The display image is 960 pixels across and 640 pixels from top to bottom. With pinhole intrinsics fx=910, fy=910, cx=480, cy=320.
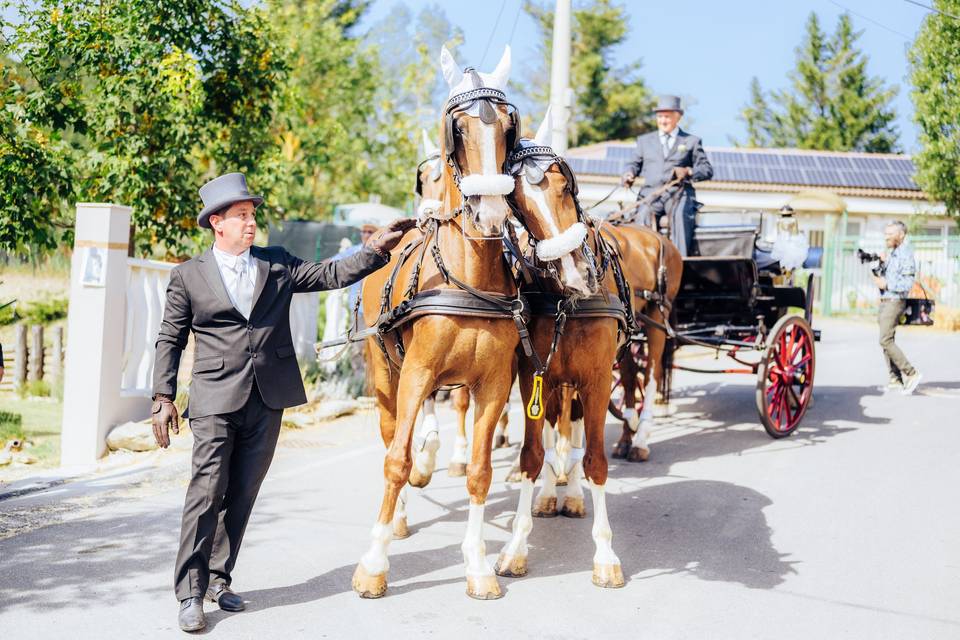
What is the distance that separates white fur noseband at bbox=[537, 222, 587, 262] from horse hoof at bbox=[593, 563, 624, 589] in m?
1.81

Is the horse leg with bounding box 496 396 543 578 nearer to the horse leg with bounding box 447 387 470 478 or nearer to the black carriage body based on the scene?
the horse leg with bounding box 447 387 470 478

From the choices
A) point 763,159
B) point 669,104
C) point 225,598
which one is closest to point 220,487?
point 225,598

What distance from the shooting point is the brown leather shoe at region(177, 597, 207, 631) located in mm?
4336

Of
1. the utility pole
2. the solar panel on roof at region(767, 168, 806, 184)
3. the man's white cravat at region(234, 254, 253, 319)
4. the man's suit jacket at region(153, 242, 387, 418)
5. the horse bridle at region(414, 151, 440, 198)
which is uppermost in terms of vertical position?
the solar panel on roof at region(767, 168, 806, 184)

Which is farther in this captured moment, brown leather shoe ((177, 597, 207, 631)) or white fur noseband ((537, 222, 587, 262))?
white fur noseband ((537, 222, 587, 262))

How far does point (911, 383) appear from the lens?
39.2 feet

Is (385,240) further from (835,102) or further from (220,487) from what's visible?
(835,102)

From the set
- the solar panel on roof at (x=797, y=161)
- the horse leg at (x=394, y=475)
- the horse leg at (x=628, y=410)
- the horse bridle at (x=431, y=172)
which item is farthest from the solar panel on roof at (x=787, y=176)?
the horse leg at (x=394, y=475)

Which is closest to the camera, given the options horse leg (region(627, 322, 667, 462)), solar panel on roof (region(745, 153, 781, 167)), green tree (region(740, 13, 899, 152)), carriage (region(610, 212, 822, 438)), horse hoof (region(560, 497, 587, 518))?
horse hoof (region(560, 497, 587, 518))

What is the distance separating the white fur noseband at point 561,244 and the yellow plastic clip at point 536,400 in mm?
922

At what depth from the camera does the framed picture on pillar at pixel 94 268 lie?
7.86 metres

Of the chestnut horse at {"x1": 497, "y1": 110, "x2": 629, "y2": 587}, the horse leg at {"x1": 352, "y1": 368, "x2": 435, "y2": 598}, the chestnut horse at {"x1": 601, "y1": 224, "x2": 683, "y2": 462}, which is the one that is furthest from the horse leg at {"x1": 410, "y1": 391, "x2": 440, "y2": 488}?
the chestnut horse at {"x1": 601, "y1": 224, "x2": 683, "y2": 462}

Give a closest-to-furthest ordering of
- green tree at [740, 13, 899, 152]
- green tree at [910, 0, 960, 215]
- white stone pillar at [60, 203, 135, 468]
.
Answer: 1. white stone pillar at [60, 203, 135, 468]
2. green tree at [910, 0, 960, 215]
3. green tree at [740, 13, 899, 152]

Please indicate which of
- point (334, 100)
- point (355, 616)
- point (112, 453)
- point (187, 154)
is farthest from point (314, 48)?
point (355, 616)
